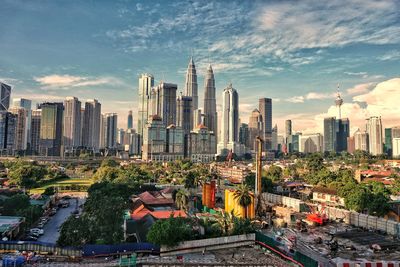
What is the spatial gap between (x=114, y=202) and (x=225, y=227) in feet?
43.1

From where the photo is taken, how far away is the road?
1603 inches

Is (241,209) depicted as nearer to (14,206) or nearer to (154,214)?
(154,214)

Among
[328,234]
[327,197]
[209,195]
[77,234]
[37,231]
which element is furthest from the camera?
[327,197]

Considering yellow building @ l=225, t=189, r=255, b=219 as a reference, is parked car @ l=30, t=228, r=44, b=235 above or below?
below

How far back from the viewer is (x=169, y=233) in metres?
31.4

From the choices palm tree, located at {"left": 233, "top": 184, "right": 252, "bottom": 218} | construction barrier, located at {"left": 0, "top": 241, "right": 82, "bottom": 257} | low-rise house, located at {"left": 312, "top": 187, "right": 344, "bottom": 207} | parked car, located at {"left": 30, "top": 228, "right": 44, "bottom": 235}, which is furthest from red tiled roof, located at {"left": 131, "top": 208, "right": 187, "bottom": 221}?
low-rise house, located at {"left": 312, "top": 187, "right": 344, "bottom": 207}

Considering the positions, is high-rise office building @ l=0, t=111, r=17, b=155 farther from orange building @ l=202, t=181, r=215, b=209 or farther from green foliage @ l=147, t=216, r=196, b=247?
green foliage @ l=147, t=216, r=196, b=247

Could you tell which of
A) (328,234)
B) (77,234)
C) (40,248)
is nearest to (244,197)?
(328,234)

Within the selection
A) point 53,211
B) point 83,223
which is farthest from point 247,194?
point 53,211

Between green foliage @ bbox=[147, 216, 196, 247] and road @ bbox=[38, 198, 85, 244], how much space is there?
1497cm

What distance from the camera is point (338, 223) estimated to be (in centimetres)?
4950

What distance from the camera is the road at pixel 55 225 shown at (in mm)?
40719

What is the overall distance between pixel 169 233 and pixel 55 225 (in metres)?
25.7

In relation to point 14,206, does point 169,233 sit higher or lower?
higher
